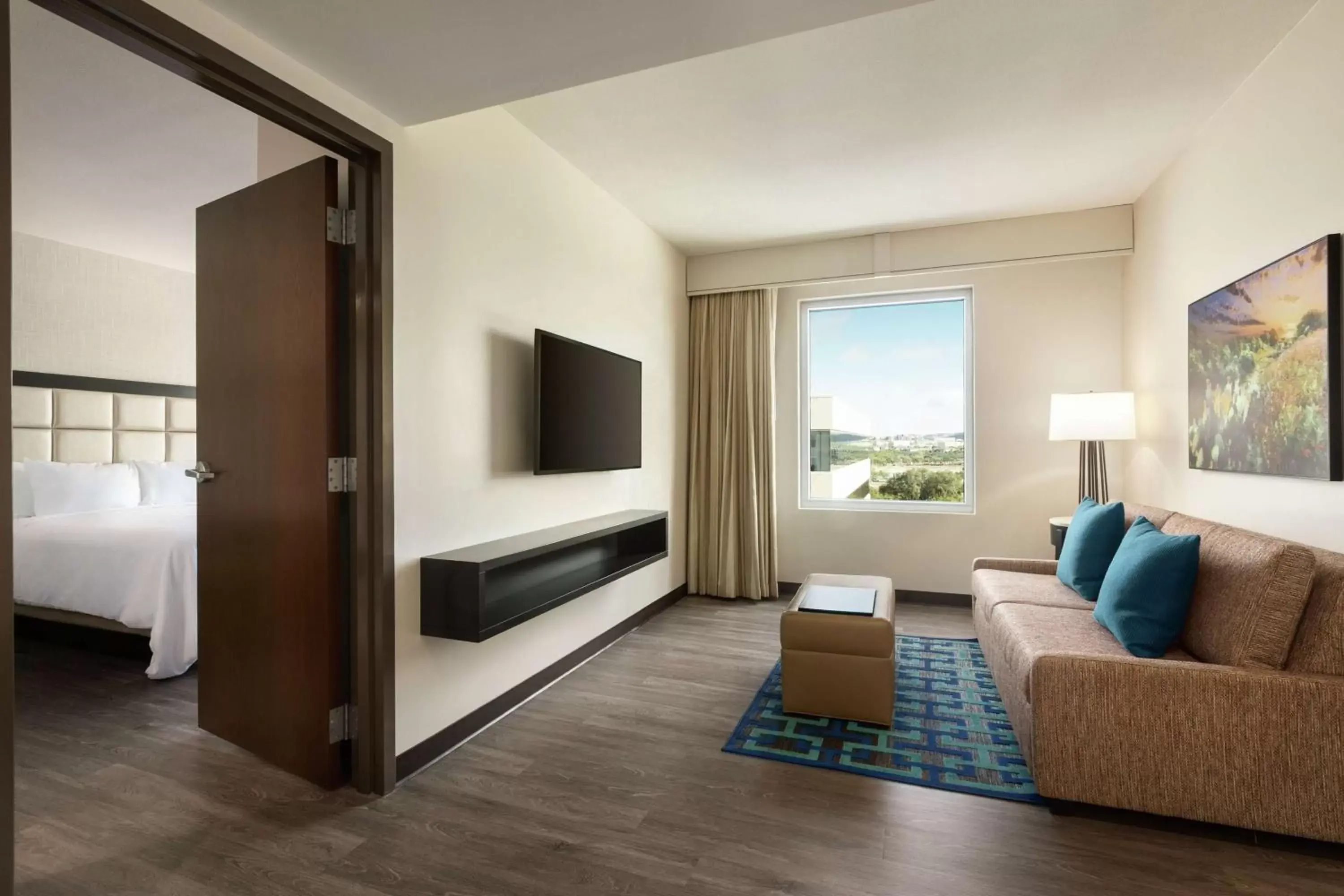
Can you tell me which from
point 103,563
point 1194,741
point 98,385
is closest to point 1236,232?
point 1194,741

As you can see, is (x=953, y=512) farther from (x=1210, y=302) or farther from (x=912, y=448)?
(x=1210, y=302)

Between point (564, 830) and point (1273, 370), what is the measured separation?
304 cm

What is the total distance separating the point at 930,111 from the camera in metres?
→ 2.84

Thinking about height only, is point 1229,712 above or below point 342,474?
below

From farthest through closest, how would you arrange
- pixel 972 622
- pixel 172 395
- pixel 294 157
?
pixel 172 395 < pixel 972 622 < pixel 294 157

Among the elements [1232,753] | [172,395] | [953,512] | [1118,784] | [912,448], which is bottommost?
[1118,784]

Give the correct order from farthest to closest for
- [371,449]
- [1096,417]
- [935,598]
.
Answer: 1. [935,598]
2. [1096,417]
3. [371,449]

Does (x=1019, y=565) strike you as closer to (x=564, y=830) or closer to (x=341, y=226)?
(x=564, y=830)

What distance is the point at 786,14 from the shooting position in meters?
1.72

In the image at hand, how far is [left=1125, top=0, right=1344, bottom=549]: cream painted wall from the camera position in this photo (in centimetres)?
219

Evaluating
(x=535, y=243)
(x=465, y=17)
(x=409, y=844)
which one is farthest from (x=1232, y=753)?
(x=535, y=243)

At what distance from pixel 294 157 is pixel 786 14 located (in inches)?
69.4

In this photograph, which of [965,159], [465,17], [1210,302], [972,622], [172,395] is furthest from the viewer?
[172,395]

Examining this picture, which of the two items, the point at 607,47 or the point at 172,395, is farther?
the point at 172,395
